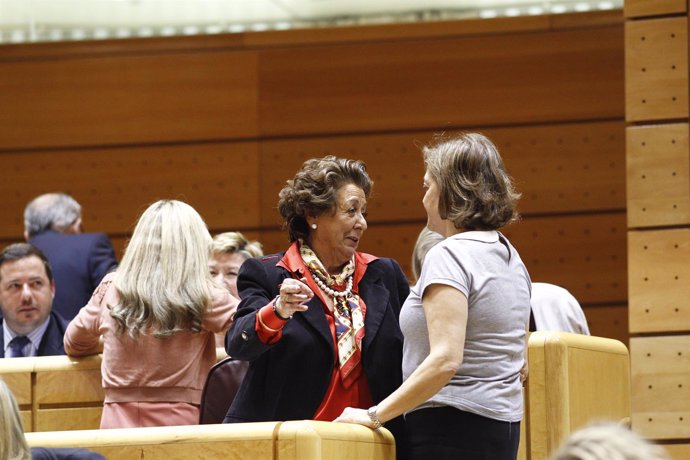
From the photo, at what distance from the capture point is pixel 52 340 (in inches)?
173

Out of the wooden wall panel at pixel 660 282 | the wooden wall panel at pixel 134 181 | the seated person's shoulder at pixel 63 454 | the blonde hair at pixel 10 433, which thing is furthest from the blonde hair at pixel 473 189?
the wooden wall panel at pixel 134 181

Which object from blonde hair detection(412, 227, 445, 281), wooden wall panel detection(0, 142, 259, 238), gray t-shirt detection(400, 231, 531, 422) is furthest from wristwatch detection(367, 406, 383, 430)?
wooden wall panel detection(0, 142, 259, 238)

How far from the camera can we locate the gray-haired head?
18.8ft

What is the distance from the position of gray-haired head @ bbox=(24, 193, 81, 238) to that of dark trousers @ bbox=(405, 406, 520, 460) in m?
3.45

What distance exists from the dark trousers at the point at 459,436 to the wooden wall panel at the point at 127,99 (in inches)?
179

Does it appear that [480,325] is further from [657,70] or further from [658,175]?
[657,70]

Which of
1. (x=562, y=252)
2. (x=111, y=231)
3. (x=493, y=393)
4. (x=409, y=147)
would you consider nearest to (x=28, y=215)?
(x=111, y=231)

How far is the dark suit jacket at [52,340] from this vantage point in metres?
4.36

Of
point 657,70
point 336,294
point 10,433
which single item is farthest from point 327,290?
point 657,70

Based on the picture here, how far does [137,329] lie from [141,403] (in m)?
0.23

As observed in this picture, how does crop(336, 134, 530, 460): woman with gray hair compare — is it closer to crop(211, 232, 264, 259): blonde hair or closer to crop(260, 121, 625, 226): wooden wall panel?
crop(211, 232, 264, 259): blonde hair

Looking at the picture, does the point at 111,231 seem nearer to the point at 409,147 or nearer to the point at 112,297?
the point at 409,147

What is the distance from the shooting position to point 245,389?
9.71 feet

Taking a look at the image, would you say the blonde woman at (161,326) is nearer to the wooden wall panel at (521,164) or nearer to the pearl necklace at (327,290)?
the pearl necklace at (327,290)
